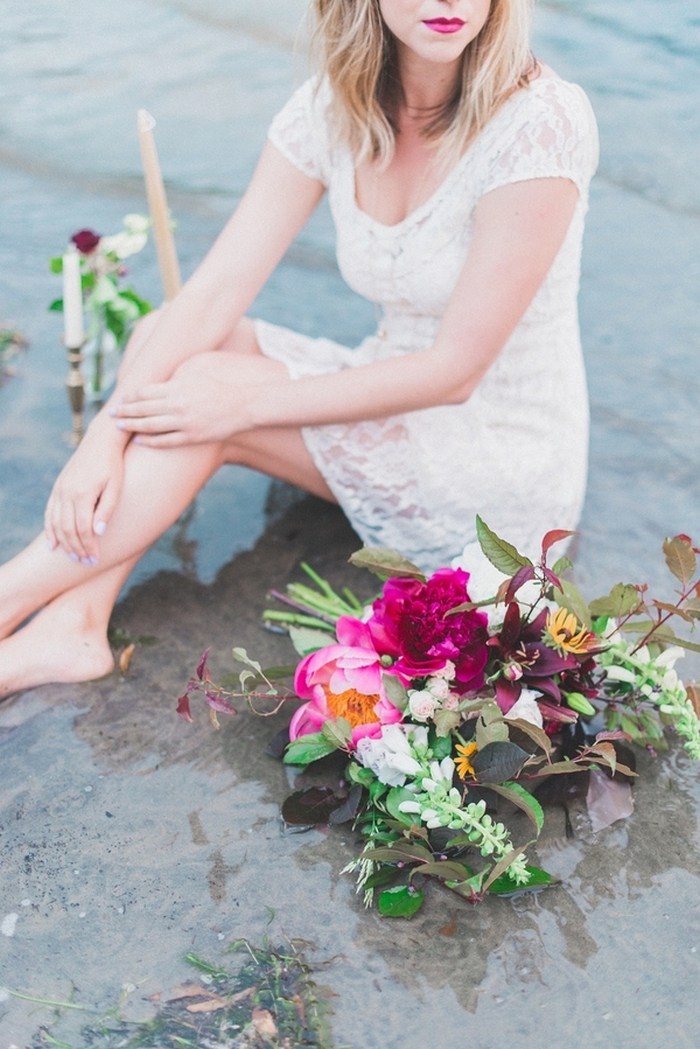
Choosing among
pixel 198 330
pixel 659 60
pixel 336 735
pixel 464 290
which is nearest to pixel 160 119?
pixel 659 60

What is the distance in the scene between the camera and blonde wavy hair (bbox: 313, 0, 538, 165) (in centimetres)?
197

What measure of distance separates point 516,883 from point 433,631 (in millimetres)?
411

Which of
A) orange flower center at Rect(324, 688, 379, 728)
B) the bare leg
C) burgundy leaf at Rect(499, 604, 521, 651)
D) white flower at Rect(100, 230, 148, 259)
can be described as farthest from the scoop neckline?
orange flower center at Rect(324, 688, 379, 728)

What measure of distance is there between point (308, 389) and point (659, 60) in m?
4.37

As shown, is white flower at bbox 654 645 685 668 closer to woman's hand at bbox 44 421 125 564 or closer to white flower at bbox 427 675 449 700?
white flower at bbox 427 675 449 700

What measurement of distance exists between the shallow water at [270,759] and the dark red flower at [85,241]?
0.56 metres

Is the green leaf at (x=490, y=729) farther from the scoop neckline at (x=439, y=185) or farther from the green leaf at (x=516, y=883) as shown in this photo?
the scoop neckline at (x=439, y=185)

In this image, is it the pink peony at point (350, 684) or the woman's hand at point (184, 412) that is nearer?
the pink peony at point (350, 684)

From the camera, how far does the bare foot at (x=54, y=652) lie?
6.64 ft

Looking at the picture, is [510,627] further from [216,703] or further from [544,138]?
[544,138]

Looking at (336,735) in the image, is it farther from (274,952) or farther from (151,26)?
(151,26)

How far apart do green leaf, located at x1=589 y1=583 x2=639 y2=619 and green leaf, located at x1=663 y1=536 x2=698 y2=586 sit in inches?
3.4

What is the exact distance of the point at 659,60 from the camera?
5.52 meters

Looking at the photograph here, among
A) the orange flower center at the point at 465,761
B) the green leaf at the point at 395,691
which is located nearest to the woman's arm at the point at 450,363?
the green leaf at the point at 395,691
